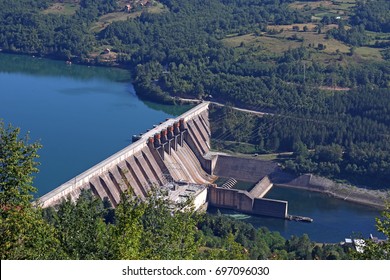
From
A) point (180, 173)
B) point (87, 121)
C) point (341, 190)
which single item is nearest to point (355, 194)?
point (341, 190)

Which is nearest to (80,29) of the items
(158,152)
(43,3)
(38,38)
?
(38,38)

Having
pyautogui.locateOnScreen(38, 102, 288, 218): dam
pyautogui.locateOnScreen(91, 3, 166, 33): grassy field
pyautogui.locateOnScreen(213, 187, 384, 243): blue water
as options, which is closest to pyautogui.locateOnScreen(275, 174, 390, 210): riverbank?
pyautogui.locateOnScreen(213, 187, 384, 243): blue water

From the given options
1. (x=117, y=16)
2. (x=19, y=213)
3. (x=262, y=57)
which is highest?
(x=19, y=213)

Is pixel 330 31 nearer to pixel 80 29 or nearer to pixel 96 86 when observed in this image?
pixel 96 86

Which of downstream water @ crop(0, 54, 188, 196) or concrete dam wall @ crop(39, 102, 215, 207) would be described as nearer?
concrete dam wall @ crop(39, 102, 215, 207)

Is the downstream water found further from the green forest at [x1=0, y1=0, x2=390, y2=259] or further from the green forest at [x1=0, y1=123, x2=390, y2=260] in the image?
the green forest at [x1=0, y1=123, x2=390, y2=260]

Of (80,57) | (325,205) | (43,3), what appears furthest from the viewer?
(43,3)

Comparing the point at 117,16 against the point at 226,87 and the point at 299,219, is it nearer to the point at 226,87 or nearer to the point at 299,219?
the point at 226,87
